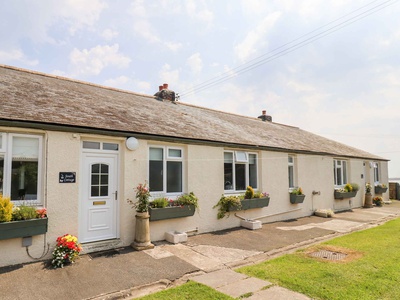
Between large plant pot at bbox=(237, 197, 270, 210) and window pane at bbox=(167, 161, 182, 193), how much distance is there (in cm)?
260

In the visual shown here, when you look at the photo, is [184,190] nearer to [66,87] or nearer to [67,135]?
[67,135]

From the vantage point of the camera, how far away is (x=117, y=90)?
1311 centimetres

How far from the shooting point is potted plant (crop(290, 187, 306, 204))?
40.6ft

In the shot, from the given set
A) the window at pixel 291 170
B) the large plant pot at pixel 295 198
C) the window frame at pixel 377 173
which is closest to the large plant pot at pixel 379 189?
the window frame at pixel 377 173

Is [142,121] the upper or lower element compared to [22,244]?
upper

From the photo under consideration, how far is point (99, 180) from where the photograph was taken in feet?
24.4

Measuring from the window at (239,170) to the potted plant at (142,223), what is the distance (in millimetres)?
3896

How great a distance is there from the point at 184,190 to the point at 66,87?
5.98m

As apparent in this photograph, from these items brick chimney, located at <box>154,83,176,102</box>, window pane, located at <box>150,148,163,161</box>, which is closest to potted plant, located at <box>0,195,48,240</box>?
window pane, located at <box>150,148,163,161</box>

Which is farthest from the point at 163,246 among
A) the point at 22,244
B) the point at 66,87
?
the point at 66,87

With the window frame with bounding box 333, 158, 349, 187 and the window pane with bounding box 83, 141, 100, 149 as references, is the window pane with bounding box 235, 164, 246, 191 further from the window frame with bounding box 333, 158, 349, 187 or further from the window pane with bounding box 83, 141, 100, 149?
the window frame with bounding box 333, 158, 349, 187

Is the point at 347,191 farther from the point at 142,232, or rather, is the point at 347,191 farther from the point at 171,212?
the point at 142,232

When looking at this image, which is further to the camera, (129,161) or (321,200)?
(321,200)

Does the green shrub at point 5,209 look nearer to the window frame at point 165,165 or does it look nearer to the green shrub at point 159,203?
the green shrub at point 159,203
